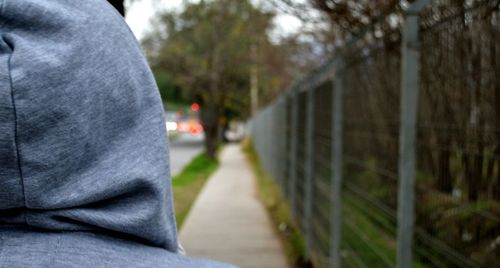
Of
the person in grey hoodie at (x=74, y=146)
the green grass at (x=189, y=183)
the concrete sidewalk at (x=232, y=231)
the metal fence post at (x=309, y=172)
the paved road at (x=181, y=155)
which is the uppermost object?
the person in grey hoodie at (x=74, y=146)

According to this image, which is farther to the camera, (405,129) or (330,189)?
(330,189)

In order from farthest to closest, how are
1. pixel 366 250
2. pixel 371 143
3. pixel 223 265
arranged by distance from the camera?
pixel 366 250 < pixel 371 143 < pixel 223 265

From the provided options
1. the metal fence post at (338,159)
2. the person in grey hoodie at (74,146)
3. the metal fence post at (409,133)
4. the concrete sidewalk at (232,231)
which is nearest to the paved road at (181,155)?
the concrete sidewalk at (232,231)

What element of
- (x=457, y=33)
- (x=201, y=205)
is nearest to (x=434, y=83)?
(x=457, y=33)

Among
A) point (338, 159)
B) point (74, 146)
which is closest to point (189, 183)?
point (338, 159)

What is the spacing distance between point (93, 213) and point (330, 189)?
4.08 meters

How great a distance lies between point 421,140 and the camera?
2617 millimetres

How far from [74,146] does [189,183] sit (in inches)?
576

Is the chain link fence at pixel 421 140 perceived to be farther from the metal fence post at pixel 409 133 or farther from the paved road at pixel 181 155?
the paved road at pixel 181 155

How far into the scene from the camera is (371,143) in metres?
3.52

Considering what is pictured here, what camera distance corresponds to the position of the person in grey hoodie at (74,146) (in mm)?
987

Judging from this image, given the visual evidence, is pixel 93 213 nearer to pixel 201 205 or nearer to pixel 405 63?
pixel 405 63

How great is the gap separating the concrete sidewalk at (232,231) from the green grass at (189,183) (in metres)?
0.17

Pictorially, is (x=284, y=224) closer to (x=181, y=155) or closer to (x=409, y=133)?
(x=409, y=133)
